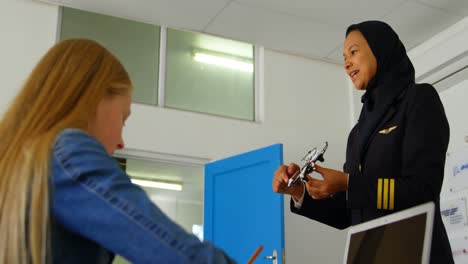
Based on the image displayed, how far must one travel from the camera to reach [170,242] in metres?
0.70

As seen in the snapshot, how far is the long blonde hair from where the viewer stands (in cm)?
72

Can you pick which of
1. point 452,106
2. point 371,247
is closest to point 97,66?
point 371,247

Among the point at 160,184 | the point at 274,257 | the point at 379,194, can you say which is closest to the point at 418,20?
the point at 274,257

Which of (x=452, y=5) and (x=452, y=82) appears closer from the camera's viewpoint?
(x=452, y=5)

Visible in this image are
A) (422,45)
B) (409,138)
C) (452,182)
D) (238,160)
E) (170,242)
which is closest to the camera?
(170,242)

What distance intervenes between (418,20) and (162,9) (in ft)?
6.04

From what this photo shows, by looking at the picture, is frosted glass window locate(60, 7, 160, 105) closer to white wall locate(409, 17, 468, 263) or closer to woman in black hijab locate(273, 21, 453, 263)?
white wall locate(409, 17, 468, 263)

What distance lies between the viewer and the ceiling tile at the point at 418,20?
13.8ft

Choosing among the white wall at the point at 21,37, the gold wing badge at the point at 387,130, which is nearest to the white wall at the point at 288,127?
the white wall at the point at 21,37

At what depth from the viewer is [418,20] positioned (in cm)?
437

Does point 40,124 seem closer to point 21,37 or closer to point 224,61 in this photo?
point 21,37

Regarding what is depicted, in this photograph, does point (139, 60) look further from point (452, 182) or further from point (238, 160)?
point (452, 182)

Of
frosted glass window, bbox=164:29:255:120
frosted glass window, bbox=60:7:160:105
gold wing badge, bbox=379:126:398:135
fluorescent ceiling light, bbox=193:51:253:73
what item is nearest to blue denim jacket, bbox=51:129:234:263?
gold wing badge, bbox=379:126:398:135

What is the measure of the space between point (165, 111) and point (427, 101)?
3054 millimetres
